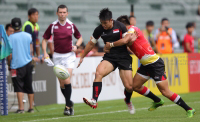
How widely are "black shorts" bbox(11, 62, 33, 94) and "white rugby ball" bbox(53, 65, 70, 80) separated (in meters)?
1.48

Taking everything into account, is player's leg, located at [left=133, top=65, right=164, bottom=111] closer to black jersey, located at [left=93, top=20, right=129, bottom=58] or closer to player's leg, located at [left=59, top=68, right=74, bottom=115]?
black jersey, located at [left=93, top=20, right=129, bottom=58]

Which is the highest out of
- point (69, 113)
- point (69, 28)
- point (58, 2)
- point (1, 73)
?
point (58, 2)

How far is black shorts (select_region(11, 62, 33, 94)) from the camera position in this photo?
10.2m

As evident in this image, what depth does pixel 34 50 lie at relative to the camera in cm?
1193

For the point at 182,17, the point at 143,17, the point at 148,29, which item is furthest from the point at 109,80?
the point at 182,17

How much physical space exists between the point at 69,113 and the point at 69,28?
203cm

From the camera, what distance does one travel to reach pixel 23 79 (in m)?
10.5

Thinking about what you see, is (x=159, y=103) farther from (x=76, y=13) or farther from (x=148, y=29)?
(x=76, y=13)

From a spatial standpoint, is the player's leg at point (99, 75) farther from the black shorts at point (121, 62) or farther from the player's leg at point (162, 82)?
the player's leg at point (162, 82)

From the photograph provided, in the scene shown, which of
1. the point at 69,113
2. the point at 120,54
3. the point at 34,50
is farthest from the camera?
the point at 34,50

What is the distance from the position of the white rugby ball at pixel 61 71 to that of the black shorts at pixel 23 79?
1.48m

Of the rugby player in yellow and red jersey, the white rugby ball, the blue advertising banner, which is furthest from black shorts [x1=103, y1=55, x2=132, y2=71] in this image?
the blue advertising banner

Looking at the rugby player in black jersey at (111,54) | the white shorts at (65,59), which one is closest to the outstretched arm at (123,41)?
the rugby player in black jersey at (111,54)

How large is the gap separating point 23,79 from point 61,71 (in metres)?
1.78
